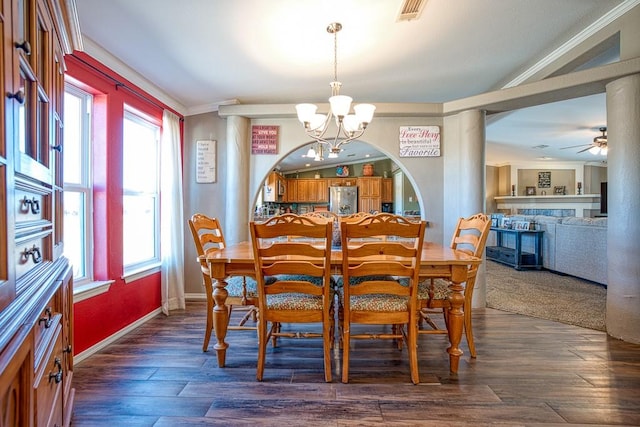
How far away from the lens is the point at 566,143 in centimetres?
693

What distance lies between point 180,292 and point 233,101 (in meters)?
2.22

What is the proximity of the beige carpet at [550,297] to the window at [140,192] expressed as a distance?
3784 millimetres

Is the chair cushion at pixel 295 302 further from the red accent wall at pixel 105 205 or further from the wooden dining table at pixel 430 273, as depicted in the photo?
the red accent wall at pixel 105 205

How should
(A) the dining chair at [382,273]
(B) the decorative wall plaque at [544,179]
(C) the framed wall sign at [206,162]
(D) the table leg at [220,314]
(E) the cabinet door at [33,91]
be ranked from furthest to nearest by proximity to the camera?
(B) the decorative wall plaque at [544,179]
(C) the framed wall sign at [206,162]
(D) the table leg at [220,314]
(A) the dining chair at [382,273]
(E) the cabinet door at [33,91]

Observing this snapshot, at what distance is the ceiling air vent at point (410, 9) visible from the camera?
2.02 meters

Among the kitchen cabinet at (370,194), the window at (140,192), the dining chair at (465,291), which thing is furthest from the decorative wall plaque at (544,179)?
the window at (140,192)

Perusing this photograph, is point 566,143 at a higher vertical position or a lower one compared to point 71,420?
higher

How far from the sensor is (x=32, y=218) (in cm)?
107

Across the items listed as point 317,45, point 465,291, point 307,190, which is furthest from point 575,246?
point 307,190

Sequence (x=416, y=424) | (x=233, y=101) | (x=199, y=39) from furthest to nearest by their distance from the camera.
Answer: (x=233, y=101) → (x=199, y=39) → (x=416, y=424)

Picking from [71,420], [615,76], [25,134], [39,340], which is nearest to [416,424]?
[39,340]

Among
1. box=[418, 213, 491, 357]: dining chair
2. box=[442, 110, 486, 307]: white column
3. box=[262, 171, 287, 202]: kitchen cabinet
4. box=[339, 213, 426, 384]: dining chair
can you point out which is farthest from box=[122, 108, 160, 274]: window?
box=[262, 171, 287, 202]: kitchen cabinet

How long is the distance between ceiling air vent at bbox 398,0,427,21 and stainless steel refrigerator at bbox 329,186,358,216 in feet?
25.1

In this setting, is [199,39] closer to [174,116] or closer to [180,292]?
[174,116]
